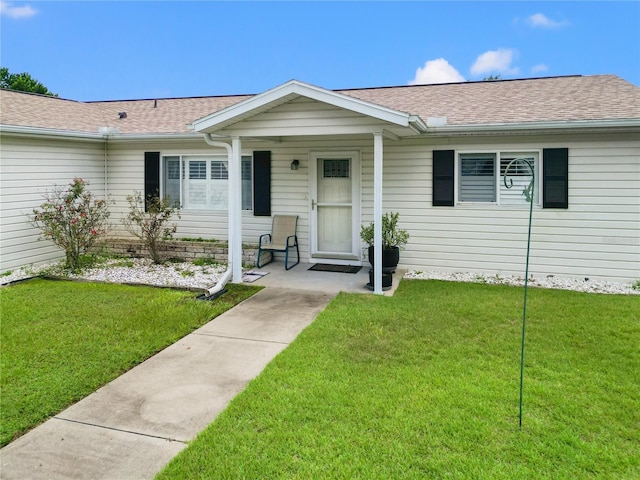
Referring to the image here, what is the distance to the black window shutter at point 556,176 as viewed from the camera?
738cm

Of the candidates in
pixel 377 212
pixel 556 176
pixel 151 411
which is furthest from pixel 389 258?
pixel 151 411

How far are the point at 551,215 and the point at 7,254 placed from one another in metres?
8.95

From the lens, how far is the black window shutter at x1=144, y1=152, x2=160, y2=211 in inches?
379

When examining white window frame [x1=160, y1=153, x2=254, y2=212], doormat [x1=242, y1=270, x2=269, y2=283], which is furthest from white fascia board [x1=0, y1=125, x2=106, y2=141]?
doormat [x1=242, y1=270, x2=269, y2=283]

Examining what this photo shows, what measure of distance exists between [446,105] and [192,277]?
219 inches

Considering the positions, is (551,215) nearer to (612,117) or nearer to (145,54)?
(612,117)

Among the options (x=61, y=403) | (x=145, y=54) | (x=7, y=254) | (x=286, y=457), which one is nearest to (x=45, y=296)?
(x=7, y=254)

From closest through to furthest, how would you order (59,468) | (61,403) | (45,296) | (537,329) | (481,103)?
(59,468)
(61,403)
(537,329)
(45,296)
(481,103)

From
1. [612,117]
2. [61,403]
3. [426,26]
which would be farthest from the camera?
[426,26]

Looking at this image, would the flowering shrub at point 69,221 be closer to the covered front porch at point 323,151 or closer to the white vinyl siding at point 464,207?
the white vinyl siding at point 464,207

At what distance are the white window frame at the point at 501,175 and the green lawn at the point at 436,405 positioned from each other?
2.61 metres

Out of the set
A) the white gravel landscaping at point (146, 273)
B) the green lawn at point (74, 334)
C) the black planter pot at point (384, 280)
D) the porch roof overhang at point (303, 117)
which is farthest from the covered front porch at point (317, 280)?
the porch roof overhang at point (303, 117)

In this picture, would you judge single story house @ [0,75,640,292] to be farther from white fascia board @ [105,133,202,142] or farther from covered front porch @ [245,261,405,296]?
covered front porch @ [245,261,405,296]

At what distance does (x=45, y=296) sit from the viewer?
256 inches
